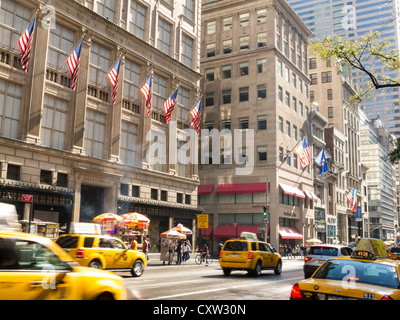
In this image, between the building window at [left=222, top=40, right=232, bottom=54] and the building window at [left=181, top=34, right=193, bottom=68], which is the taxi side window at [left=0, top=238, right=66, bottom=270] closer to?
the building window at [left=181, top=34, right=193, bottom=68]

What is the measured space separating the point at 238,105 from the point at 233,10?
582 inches

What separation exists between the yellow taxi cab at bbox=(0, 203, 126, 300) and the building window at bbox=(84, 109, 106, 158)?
2536cm

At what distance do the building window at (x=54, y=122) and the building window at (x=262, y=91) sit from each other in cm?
3273

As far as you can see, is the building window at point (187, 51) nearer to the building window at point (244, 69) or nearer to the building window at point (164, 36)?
the building window at point (164, 36)

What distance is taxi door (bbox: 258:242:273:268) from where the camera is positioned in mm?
21969

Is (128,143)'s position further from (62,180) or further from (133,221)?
(133,221)

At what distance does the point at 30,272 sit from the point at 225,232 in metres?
48.9

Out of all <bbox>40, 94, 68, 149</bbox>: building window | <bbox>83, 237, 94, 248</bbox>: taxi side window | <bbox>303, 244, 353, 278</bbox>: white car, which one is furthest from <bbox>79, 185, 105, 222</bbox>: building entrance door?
<bbox>303, 244, 353, 278</bbox>: white car

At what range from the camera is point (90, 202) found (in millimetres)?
31703

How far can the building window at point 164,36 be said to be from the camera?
39856mm

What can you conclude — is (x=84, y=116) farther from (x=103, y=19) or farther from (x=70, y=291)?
(x=70, y=291)

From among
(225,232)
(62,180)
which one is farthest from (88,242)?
Result: (225,232)

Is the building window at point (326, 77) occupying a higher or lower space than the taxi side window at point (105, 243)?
higher

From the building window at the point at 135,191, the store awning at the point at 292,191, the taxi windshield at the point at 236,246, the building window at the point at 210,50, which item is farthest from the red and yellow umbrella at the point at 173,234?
the building window at the point at 210,50
